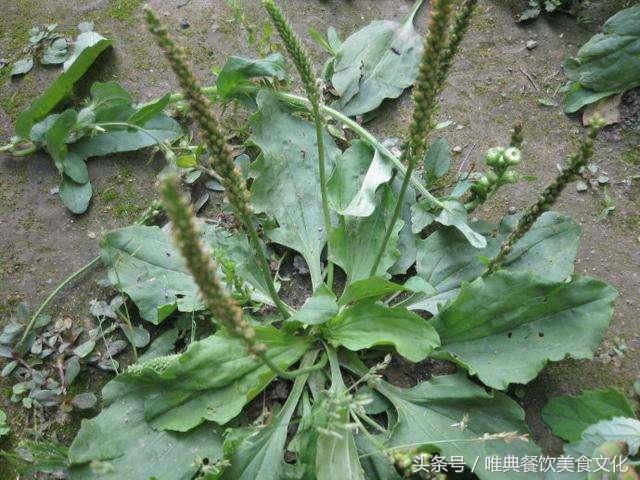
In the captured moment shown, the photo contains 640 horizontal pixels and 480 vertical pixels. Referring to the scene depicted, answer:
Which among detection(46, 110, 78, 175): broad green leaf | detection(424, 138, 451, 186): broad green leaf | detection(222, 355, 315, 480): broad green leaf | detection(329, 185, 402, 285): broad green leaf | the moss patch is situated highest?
the moss patch

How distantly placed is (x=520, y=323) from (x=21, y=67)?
2894 mm

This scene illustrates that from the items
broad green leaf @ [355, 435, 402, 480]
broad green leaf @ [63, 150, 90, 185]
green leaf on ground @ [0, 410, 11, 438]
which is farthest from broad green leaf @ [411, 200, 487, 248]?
Answer: green leaf on ground @ [0, 410, 11, 438]

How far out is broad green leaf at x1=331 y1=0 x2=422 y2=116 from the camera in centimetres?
324

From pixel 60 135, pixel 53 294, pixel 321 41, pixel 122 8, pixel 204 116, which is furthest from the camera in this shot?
pixel 122 8

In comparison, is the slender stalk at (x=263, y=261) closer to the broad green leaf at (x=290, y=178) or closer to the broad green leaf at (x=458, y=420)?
the broad green leaf at (x=290, y=178)

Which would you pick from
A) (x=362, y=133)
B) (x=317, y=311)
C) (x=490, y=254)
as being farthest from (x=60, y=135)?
(x=490, y=254)

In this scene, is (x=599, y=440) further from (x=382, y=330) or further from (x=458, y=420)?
(x=382, y=330)

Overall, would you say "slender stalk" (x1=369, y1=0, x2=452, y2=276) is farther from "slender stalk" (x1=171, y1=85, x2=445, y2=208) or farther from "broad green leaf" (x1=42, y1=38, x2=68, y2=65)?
"broad green leaf" (x1=42, y1=38, x2=68, y2=65)

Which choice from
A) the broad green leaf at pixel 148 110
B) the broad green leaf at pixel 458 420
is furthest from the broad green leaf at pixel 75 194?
the broad green leaf at pixel 458 420

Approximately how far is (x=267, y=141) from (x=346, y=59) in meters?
0.75

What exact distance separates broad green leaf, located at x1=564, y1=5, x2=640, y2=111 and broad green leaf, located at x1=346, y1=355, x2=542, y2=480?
1.67 meters

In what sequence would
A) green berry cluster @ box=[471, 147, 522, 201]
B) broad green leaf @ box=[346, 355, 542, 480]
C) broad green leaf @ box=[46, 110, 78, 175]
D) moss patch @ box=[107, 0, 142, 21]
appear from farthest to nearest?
moss patch @ box=[107, 0, 142, 21], broad green leaf @ box=[46, 110, 78, 175], green berry cluster @ box=[471, 147, 522, 201], broad green leaf @ box=[346, 355, 542, 480]

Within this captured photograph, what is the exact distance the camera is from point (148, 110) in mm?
3020

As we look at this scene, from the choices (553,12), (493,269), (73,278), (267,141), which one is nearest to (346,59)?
(267,141)
